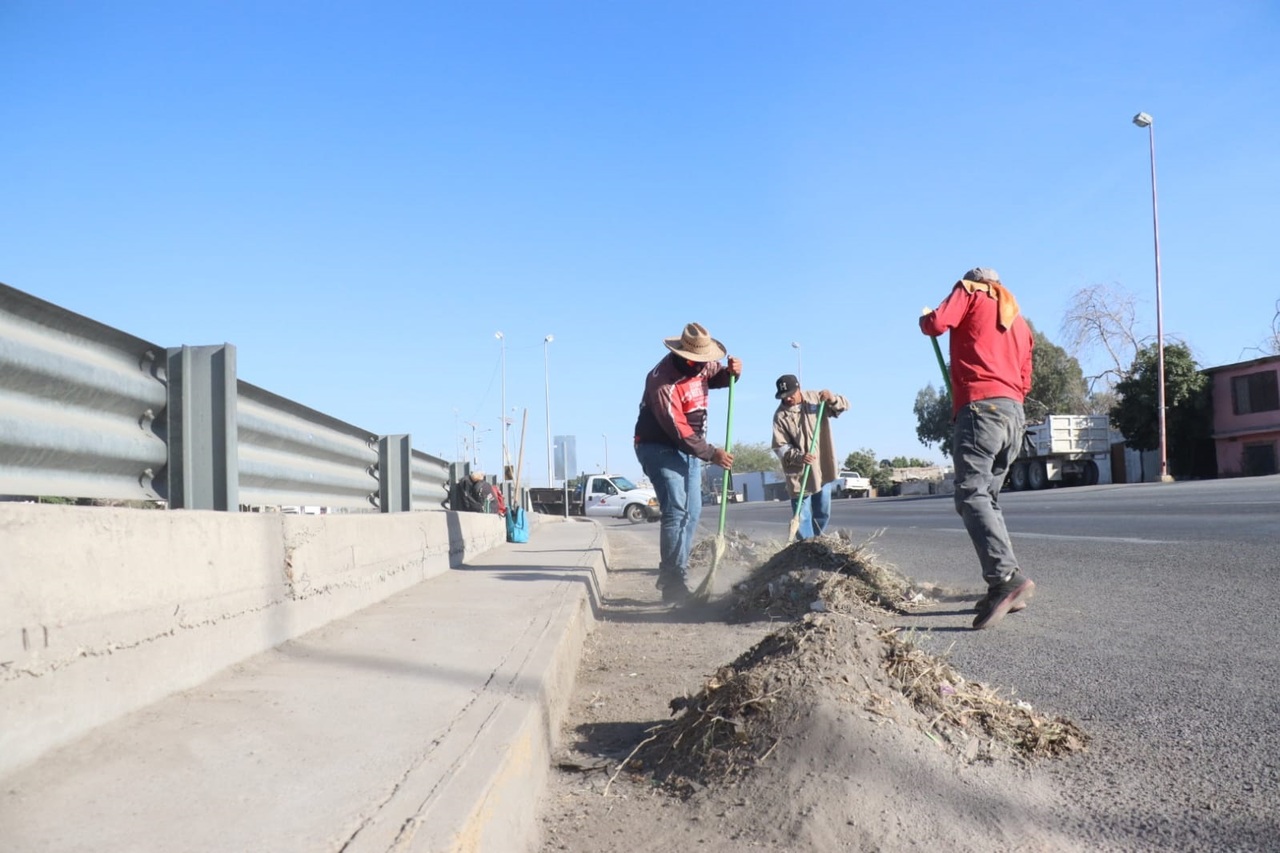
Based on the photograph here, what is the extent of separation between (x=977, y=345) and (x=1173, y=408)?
36739 millimetres

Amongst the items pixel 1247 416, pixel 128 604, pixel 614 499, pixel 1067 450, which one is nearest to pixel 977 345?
pixel 128 604

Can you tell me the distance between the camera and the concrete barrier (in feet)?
6.89

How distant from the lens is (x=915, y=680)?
2.94 m

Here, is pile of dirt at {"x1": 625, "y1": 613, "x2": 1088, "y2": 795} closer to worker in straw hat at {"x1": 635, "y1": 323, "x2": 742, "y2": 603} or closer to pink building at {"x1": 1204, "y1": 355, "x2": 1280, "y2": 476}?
worker in straw hat at {"x1": 635, "y1": 323, "x2": 742, "y2": 603}

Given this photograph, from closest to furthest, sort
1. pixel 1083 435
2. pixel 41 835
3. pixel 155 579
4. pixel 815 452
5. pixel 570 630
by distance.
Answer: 1. pixel 41 835
2. pixel 155 579
3. pixel 570 630
4. pixel 815 452
5. pixel 1083 435

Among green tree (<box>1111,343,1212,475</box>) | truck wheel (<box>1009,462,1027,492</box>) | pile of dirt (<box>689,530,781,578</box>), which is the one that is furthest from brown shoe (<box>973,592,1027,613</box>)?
green tree (<box>1111,343,1212,475</box>)

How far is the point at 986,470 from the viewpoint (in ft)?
16.1

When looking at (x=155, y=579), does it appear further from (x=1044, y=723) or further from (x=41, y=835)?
(x=1044, y=723)

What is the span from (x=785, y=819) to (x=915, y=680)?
785 mm

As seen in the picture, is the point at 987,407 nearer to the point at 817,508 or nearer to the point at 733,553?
the point at 817,508

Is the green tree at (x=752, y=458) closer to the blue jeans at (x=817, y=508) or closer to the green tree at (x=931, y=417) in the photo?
the green tree at (x=931, y=417)

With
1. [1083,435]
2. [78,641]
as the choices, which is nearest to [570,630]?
[78,641]

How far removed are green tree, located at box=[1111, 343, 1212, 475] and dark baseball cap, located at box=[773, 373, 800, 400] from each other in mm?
33065

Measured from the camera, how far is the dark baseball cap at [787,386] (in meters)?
8.34
